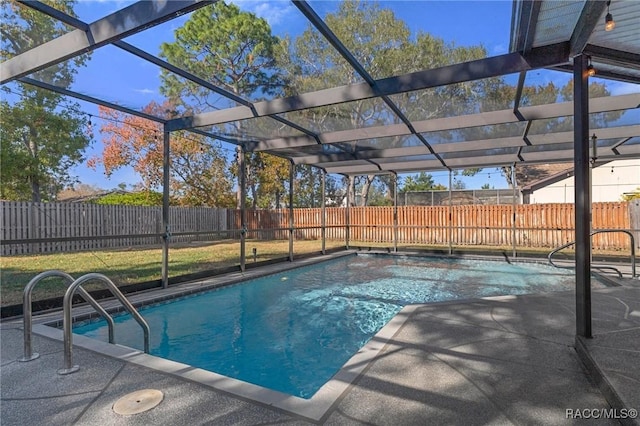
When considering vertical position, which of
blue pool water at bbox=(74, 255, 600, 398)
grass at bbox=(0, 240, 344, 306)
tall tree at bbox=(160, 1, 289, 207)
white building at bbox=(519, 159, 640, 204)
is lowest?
blue pool water at bbox=(74, 255, 600, 398)

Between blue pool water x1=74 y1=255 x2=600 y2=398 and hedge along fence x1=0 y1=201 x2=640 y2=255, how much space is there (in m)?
1.80

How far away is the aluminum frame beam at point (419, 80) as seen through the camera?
3.11m

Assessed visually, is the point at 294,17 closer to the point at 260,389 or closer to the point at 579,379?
the point at 260,389

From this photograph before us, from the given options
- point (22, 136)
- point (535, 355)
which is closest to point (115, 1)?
point (535, 355)

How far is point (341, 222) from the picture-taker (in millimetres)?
13773

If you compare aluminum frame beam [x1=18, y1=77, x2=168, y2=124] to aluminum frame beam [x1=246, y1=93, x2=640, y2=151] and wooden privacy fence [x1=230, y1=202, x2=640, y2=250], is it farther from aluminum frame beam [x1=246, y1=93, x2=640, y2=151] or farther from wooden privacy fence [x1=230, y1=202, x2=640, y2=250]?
wooden privacy fence [x1=230, y1=202, x2=640, y2=250]

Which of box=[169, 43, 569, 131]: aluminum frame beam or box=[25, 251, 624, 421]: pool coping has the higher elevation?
box=[169, 43, 569, 131]: aluminum frame beam

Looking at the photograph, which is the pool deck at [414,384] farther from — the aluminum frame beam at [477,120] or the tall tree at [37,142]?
the tall tree at [37,142]

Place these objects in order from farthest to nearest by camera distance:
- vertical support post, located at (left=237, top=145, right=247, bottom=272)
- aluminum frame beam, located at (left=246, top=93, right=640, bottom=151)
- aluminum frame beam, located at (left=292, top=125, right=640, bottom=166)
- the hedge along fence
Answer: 1. the hedge along fence
2. vertical support post, located at (left=237, top=145, right=247, bottom=272)
3. aluminum frame beam, located at (left=292, top=125, right=640, bottom=166)
4. aluminum frame beam, located at (left=246, top=93, right=640, bottom=151)

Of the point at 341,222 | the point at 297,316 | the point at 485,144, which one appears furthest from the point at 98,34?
the point at 341,222

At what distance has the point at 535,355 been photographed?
2449 mm

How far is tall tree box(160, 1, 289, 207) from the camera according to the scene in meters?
3.74

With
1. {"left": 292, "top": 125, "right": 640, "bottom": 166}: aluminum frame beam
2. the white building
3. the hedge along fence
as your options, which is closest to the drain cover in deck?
the hedge along fence

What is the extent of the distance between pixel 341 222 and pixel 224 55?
1001 centimetres
